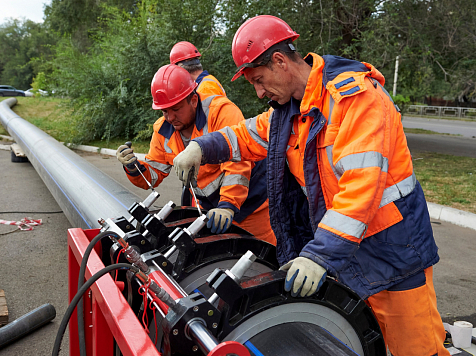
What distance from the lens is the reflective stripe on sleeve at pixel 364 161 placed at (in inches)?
56.4

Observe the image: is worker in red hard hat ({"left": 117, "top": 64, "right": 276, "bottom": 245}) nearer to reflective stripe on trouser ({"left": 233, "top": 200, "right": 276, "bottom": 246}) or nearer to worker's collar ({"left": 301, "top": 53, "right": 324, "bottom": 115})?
reflective stripe on trouser ({"left": 233, "top": 200, "right": 276, "bottom": 246})

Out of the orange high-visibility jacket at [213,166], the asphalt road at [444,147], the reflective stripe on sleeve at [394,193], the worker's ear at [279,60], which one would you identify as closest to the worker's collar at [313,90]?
the worker's ear at [279,60]

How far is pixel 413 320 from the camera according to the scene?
1704mm

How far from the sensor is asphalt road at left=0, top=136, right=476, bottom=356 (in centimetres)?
293

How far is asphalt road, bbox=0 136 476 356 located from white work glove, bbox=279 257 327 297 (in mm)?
A: 1932

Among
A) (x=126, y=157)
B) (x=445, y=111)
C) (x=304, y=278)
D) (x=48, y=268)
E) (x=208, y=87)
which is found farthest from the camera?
(x=445, y=111)

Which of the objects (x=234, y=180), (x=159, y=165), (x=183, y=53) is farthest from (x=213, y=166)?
(x=183, y=53)

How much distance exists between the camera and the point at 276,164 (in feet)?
6.29

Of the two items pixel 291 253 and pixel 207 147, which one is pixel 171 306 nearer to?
pixel 291 253

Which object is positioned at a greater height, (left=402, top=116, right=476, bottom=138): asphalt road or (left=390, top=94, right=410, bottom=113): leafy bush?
(left=390, top=94, right=410, bottom=113): leafy bush

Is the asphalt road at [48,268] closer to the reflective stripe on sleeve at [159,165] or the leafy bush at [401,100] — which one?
the reflective stripe on sleeve at [159,165]

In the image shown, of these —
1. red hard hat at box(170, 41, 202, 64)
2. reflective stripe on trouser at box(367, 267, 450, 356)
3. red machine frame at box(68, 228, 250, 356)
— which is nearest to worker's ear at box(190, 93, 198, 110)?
red machine frame at box(68, 228, 250, 356)

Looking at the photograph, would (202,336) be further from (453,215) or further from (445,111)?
(445,111)

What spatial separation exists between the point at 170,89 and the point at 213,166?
0.58 m
